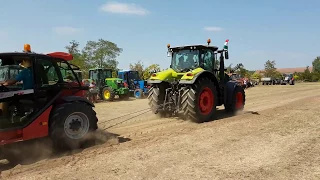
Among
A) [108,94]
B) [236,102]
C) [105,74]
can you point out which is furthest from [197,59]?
[105,74]

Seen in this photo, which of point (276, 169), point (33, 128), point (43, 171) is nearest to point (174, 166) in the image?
point (276, 169)

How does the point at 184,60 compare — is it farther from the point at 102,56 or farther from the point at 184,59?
the point at 102,56

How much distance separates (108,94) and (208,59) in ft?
31.7

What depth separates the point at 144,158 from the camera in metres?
4.75

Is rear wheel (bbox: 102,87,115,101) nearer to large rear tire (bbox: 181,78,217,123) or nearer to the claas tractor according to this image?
the claas tractor

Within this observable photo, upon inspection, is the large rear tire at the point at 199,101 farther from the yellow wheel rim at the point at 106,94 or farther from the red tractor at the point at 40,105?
the yellow wheel rim at the point at 106,94

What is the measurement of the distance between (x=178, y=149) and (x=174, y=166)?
874 mm

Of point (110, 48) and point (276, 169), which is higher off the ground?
point (110, 48)

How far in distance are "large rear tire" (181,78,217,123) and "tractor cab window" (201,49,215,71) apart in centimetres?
65

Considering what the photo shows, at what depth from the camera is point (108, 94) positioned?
17.6 m

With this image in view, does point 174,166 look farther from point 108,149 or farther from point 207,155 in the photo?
point 108,149

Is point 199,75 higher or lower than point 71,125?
higher

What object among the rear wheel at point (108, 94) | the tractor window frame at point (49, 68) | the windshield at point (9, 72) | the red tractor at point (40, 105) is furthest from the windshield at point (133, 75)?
the windshield at point (9, 72)

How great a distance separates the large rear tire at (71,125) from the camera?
515 cm
